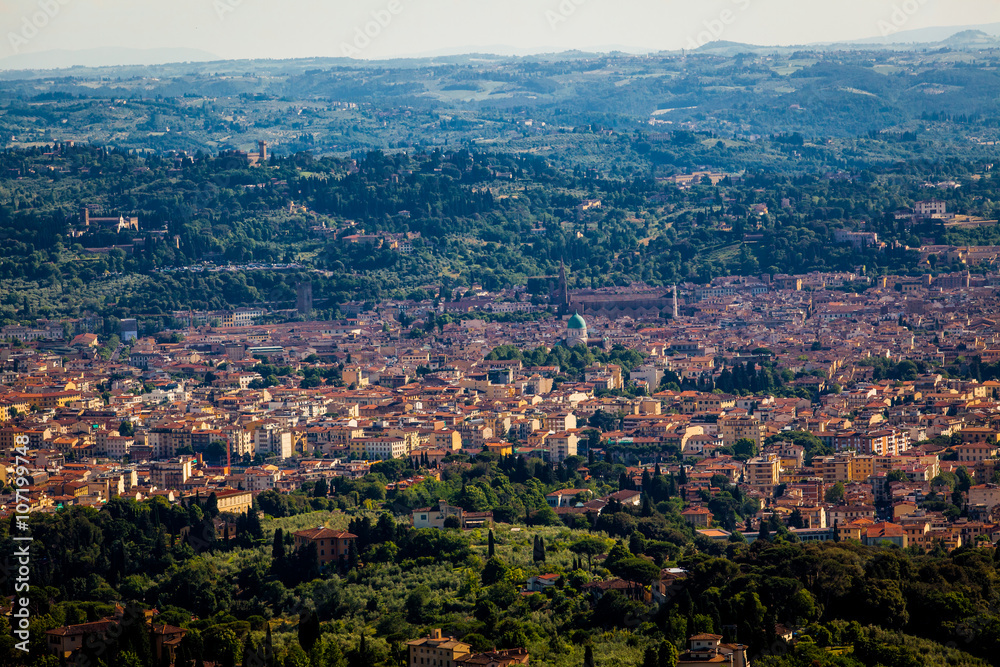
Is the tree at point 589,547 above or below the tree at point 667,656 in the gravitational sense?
below

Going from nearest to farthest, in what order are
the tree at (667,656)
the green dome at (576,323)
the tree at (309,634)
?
the tree at (667,656)
the tree at (309,634)
the green dome at (576,323)

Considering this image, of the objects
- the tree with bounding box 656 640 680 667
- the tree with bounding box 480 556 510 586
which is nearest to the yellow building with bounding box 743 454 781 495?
the tree with bounding box 480 556 510 586

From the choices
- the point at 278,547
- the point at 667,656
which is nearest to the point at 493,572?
the point at 278,547

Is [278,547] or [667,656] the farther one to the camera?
[278,547]

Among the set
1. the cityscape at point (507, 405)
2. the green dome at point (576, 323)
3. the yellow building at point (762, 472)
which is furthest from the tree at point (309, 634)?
the green dome at point (576, 323)

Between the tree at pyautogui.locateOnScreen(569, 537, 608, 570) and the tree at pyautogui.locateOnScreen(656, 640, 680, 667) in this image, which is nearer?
the tree at pyautogui.locateOnScreen(656, 640, 680, 667)

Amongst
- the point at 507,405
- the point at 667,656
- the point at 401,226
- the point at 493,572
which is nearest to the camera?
the point at 667,656

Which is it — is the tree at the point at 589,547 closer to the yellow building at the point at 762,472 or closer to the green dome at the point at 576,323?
the yellow building at the point at 762,472

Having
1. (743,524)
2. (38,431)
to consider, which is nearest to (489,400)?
(38,431)

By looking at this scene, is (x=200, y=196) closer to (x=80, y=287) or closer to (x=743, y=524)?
(x=80, y=287)

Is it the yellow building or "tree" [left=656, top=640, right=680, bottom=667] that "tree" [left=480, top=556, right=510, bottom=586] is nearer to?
"tree" [left=656, top=640, right=680, bottom=667]

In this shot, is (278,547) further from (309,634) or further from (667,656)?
(667,656)
